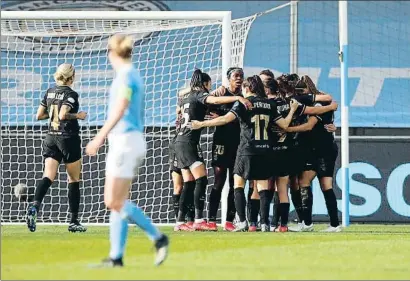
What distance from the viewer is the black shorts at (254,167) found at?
41.3ft

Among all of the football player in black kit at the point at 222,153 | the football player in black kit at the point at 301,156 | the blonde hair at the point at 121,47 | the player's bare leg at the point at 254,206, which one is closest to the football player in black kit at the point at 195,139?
the football player in black kit at the point at 222,153

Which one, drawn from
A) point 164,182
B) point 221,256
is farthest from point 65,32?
point 221,256

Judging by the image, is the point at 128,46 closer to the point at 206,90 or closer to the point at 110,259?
the point at 110,259

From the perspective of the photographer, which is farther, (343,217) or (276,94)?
(343,217)

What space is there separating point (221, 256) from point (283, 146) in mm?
3945

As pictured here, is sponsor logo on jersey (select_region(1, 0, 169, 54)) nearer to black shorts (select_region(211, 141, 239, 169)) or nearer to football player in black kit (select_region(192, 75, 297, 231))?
black shorts (select_region(211, 141, 239, 169))

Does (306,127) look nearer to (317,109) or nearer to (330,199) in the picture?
(317,109)

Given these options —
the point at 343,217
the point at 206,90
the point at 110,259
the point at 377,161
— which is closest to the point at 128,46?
the point at 110,259

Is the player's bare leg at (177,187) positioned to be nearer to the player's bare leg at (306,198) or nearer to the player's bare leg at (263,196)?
the player's bare leg at (263,196)

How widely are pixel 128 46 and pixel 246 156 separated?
4.93 meters

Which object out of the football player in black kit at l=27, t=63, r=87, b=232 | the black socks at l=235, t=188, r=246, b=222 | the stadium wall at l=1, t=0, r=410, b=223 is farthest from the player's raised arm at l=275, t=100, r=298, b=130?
the stadium wall at l=1, t=0, r=410, b=223

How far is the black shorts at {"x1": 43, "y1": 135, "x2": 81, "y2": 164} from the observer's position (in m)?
12.3

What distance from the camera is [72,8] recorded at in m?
22.0

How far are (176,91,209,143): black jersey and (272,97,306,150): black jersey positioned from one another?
86cm
